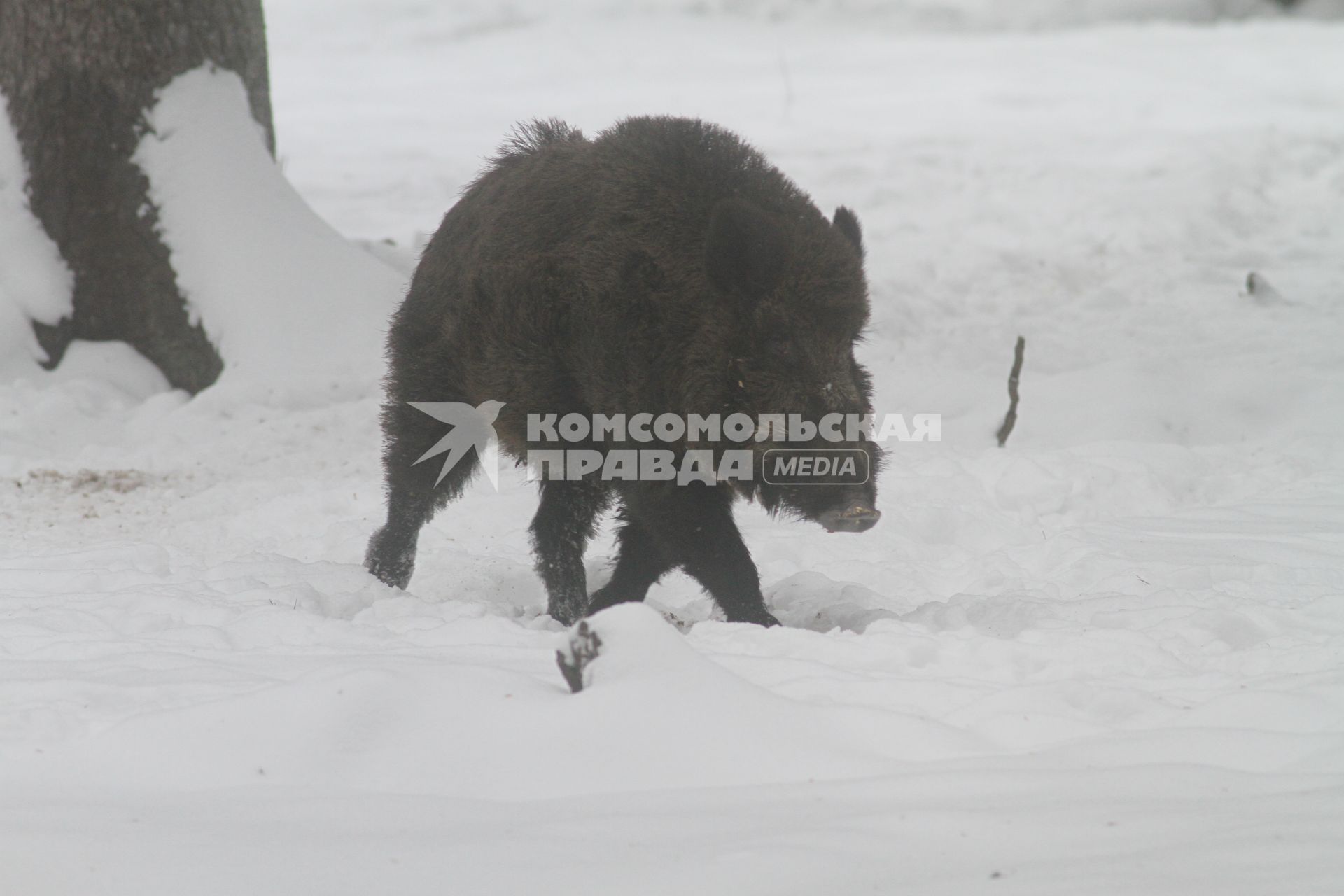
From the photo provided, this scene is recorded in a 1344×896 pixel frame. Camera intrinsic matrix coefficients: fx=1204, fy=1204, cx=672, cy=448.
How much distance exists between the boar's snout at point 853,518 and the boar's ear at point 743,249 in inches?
29.4

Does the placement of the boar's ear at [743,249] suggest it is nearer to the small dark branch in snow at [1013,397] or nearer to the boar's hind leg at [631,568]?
the boar's hind leg at [631,568]

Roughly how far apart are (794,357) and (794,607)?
3.64 ft

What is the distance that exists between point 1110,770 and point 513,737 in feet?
4.06

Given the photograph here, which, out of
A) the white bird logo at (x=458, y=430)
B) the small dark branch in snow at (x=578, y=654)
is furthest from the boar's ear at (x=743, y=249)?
the small dark branch in snow at (x=578, y=654)

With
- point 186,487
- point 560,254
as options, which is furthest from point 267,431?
point 560,254

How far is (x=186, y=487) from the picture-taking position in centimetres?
646

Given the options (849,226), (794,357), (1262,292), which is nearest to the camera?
(794,357)

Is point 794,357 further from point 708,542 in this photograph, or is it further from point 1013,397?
point 1013,397

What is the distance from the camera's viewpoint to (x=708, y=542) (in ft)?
13.5

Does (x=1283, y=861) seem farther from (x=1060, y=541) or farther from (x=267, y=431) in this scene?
(x=267, y=431)

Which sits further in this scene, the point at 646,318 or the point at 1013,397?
the point at 1013,397

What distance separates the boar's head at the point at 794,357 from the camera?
3848mm
